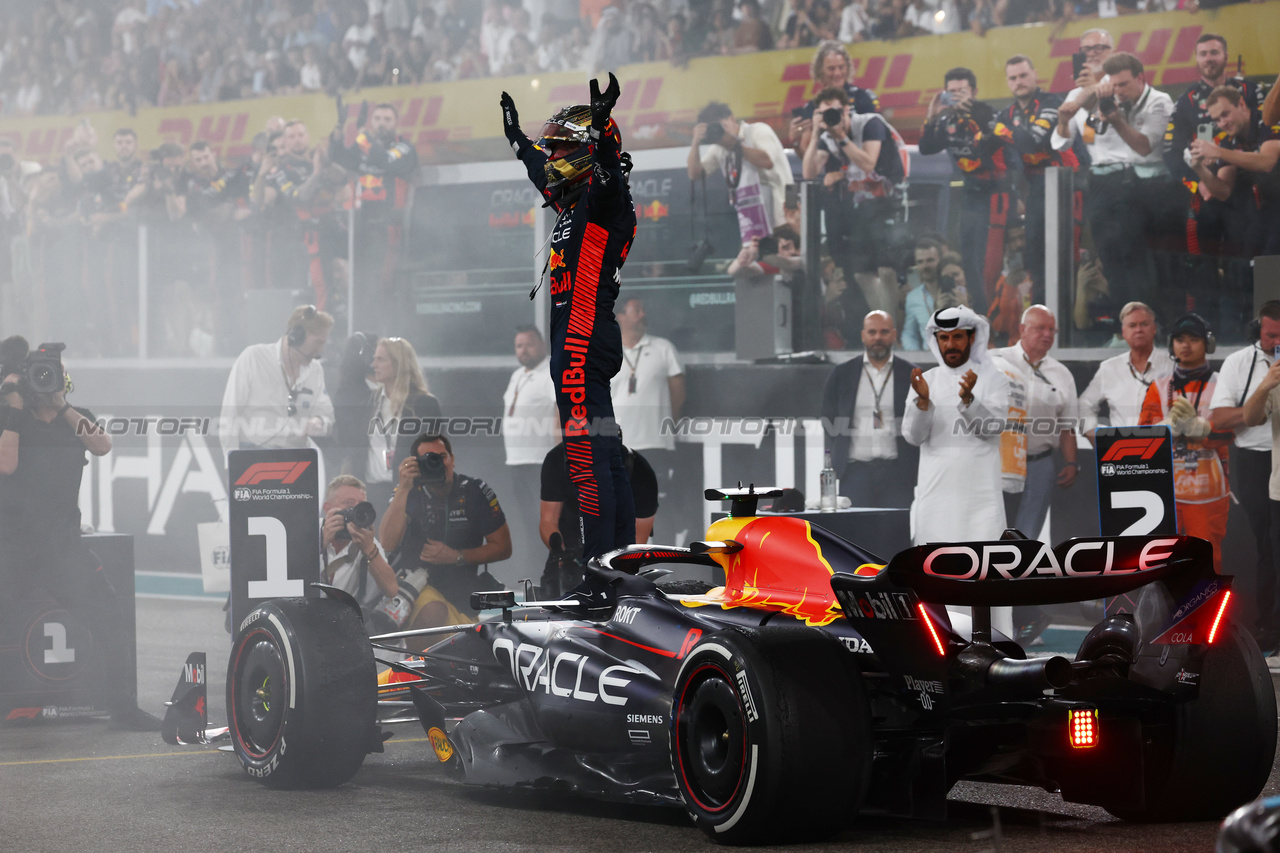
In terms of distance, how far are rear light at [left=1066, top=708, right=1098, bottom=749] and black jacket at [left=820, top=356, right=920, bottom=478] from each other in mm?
5554

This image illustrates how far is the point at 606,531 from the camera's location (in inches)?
186

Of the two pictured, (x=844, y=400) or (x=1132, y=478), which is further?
(x=844, y=400)

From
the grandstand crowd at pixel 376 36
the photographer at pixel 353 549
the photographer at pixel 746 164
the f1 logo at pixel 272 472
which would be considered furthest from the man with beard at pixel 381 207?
the f1 logo at pixel 272 472

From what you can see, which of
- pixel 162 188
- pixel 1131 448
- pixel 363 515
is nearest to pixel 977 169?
pixel 1131 448

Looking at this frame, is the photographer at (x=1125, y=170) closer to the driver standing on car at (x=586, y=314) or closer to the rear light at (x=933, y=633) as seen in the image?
the driver standing on car at (x=586, y=314)

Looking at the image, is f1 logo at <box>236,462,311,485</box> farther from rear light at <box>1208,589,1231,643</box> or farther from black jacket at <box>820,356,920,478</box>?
black jacket at <box>820,356,920,478</box>

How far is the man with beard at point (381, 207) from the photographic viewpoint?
11.3 metres

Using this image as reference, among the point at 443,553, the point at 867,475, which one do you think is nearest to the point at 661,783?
the point at 443,553

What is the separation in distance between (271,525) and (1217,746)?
368 centimetres

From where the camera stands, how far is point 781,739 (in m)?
3.41

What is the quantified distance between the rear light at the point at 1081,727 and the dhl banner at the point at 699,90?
20.2ft

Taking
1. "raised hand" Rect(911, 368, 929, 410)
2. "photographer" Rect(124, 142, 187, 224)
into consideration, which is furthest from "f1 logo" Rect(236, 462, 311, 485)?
"photographer" Rect(124, 142, 187, 224)

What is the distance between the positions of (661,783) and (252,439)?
7.43 metres

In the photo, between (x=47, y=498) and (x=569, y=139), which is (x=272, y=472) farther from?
(x=569, y=139)
